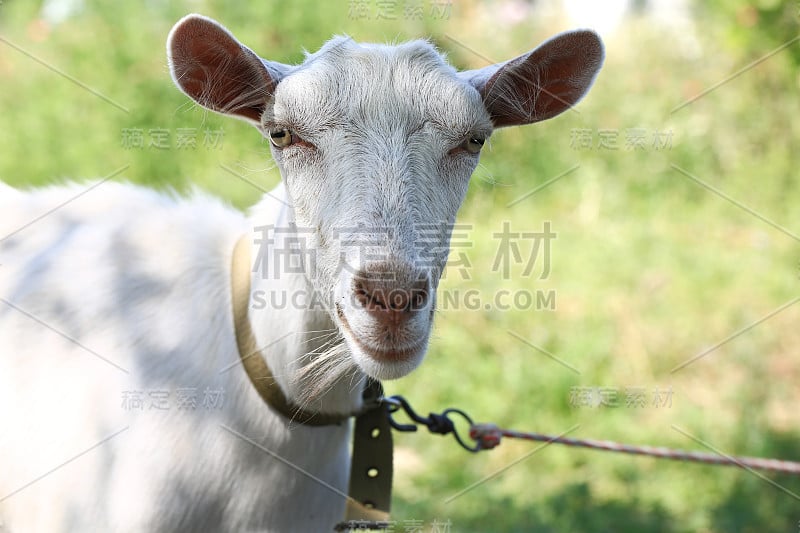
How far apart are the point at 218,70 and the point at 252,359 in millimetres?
825

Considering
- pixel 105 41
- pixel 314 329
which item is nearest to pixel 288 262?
pixel 314 329

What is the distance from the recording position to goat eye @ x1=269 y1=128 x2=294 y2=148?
7.15ft

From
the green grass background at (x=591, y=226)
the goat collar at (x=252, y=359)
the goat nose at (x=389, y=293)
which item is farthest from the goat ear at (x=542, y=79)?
the green grass background at (x=591, y=226)

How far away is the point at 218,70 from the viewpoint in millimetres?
2189

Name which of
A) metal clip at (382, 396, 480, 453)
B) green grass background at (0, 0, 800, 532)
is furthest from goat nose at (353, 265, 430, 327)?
green grass background at (0, 0, 800, 532)

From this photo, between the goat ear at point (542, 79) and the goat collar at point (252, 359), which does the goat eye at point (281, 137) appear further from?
the goat ear at point (542, 79)

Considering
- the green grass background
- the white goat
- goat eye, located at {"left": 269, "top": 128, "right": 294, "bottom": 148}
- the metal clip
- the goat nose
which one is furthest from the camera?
the green grass background

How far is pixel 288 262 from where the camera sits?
228 cm

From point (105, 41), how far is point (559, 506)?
568cm

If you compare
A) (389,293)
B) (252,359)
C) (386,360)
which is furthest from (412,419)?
(389,293)

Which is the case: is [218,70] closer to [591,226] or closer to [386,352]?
[386,352]

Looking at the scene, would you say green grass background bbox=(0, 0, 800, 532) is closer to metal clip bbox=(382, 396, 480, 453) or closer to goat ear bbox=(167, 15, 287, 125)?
metal clip bbox=(382, 396, 480, 453)

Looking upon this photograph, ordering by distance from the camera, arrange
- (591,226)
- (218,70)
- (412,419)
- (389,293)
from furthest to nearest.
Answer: (591,226), (412,419), (218,70), (389,293)

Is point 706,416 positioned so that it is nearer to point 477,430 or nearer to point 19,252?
point 477,430
